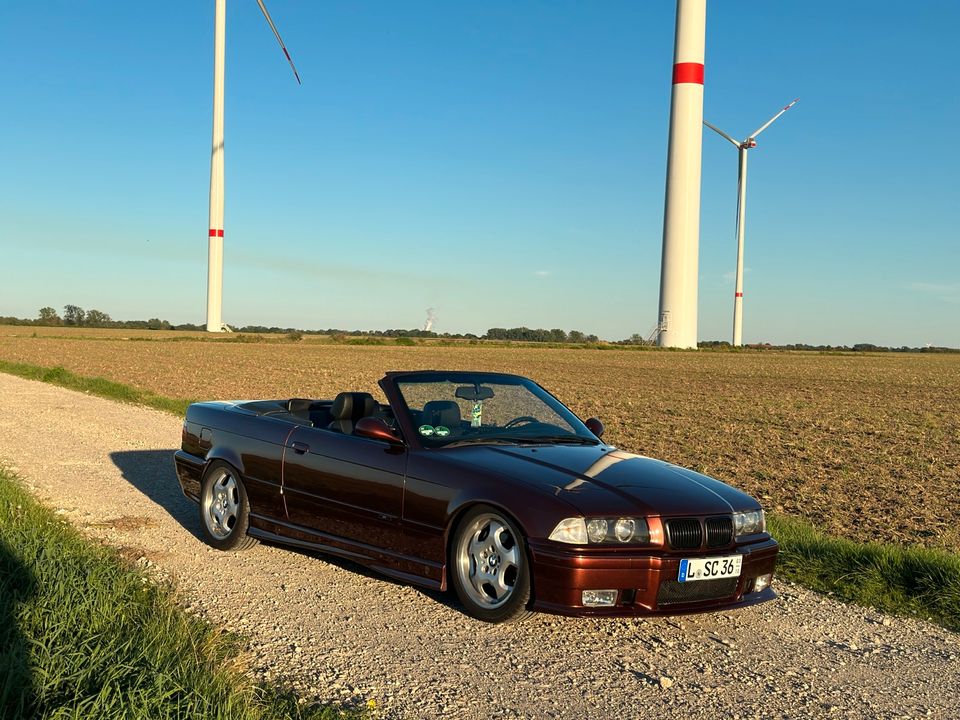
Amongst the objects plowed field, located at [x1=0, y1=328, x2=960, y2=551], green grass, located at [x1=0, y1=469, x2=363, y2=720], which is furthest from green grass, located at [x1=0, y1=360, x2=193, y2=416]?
green grass, located at [x1=0, y1=469, x2=363, y2=720]

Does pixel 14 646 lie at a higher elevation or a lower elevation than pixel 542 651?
higher

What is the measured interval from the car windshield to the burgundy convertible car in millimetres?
12

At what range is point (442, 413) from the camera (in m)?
5.87

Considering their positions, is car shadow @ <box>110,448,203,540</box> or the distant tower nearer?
car shadow @ <box>110,448,203,540</box>

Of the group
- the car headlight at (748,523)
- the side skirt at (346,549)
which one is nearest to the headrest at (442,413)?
the side skirt at (346,549)

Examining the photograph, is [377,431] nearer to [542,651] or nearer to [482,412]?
[482,412]

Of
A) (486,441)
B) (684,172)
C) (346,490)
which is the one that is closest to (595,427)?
(486,441)

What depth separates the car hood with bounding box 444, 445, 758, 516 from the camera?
4746mm

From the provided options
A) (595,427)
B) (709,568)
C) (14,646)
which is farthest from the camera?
(595,427)

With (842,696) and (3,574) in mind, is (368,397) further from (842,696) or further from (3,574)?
(842,696)

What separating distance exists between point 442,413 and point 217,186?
49.9 meters

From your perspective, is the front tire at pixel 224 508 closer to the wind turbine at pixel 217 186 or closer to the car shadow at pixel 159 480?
the car shadow at pixel 159 480

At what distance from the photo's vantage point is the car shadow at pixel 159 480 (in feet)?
24.8

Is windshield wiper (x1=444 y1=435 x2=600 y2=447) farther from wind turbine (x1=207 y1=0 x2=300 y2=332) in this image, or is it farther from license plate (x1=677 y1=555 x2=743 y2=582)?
wind turbine (x1=207 y1=0 x2=300 y2=332)
